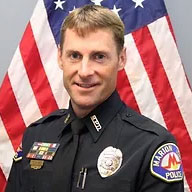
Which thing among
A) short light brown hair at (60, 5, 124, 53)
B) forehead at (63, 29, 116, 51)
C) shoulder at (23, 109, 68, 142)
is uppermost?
short light brown hair at (60, 5, 124, 53)

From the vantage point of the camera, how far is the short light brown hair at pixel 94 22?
2.65 ft

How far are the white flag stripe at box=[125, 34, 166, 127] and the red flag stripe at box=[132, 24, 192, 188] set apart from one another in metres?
0.01

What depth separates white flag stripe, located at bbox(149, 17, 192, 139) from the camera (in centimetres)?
136

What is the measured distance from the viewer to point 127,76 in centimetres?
140

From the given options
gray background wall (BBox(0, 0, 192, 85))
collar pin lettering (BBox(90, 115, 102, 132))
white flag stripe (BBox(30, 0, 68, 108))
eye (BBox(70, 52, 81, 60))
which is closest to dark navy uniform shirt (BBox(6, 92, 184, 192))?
collar pin lettering (BBox(90, 115, 102, 132))

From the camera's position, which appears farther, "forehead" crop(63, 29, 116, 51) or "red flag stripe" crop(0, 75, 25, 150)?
"red flag stripe" crop(0, 75, 25, 150)

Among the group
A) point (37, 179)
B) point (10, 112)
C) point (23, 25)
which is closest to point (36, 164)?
point (37, 179)

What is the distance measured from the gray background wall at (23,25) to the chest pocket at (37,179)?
683 mm

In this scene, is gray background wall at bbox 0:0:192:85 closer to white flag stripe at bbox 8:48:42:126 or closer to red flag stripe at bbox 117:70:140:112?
white flag stripe at bbox 8:48:42:126

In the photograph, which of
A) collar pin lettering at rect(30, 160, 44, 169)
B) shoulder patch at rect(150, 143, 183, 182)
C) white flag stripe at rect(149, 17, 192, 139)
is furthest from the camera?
white flag stripe at rect(149, 17, 192, 139)

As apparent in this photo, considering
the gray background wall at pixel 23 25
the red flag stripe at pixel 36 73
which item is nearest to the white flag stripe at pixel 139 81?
the gray background wall at pixel 23 25

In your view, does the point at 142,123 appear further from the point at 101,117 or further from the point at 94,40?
the point at 94,40

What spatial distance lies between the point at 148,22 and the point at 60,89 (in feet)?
1.32

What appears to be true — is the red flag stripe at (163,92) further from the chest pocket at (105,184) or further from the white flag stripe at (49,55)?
the chest pocket at (105,184)
